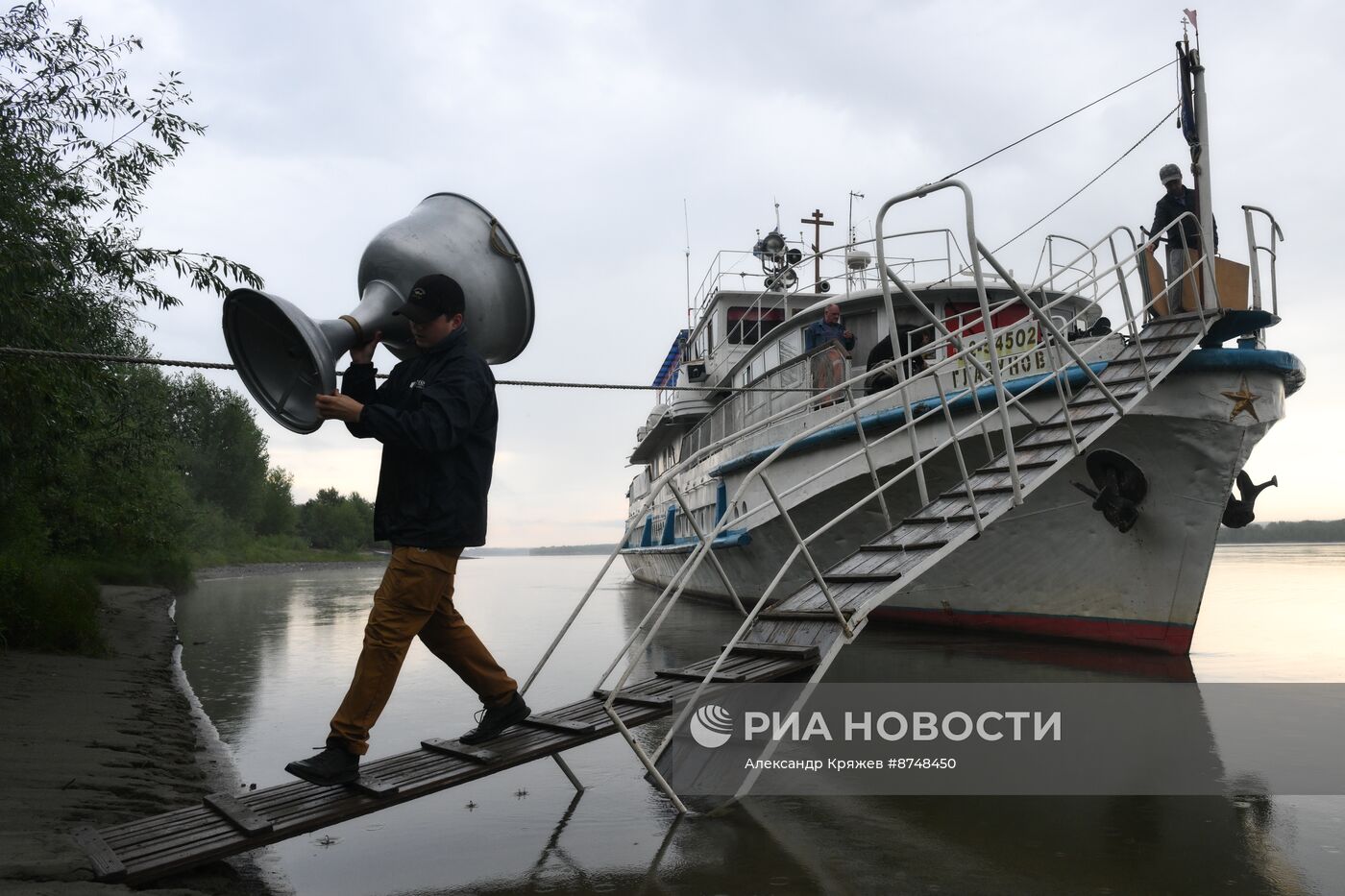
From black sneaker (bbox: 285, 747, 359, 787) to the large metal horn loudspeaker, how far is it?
3.61ft

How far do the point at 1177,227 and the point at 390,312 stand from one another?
750 centimetres

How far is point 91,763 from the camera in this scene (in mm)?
4527

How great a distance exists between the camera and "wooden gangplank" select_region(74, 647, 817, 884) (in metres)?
2.87

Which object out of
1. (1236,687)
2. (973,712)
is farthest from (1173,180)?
(973,712)

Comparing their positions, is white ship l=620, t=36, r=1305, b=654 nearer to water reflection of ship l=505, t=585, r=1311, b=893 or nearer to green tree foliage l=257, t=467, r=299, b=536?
water reflection of ship l=505, t=585, r=1311, b=893

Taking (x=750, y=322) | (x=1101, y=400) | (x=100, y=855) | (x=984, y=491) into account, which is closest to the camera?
(x=100, y=855)

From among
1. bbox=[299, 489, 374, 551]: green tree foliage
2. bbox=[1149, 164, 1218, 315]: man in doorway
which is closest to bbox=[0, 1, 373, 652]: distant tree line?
bbox=[1149, 164, 1218, 315]: man in doorway

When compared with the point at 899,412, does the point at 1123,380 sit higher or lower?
higher

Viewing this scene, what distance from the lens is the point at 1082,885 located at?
3186 mm

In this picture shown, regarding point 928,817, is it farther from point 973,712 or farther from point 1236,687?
point 1236,687

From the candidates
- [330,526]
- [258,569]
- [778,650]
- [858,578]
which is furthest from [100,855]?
[330,526]

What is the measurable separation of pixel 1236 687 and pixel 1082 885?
5355 millimetres

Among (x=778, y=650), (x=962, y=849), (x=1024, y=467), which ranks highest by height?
(x=1024, y=467)

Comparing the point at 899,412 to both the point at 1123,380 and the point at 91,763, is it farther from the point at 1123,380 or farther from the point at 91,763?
the point at 91,763
